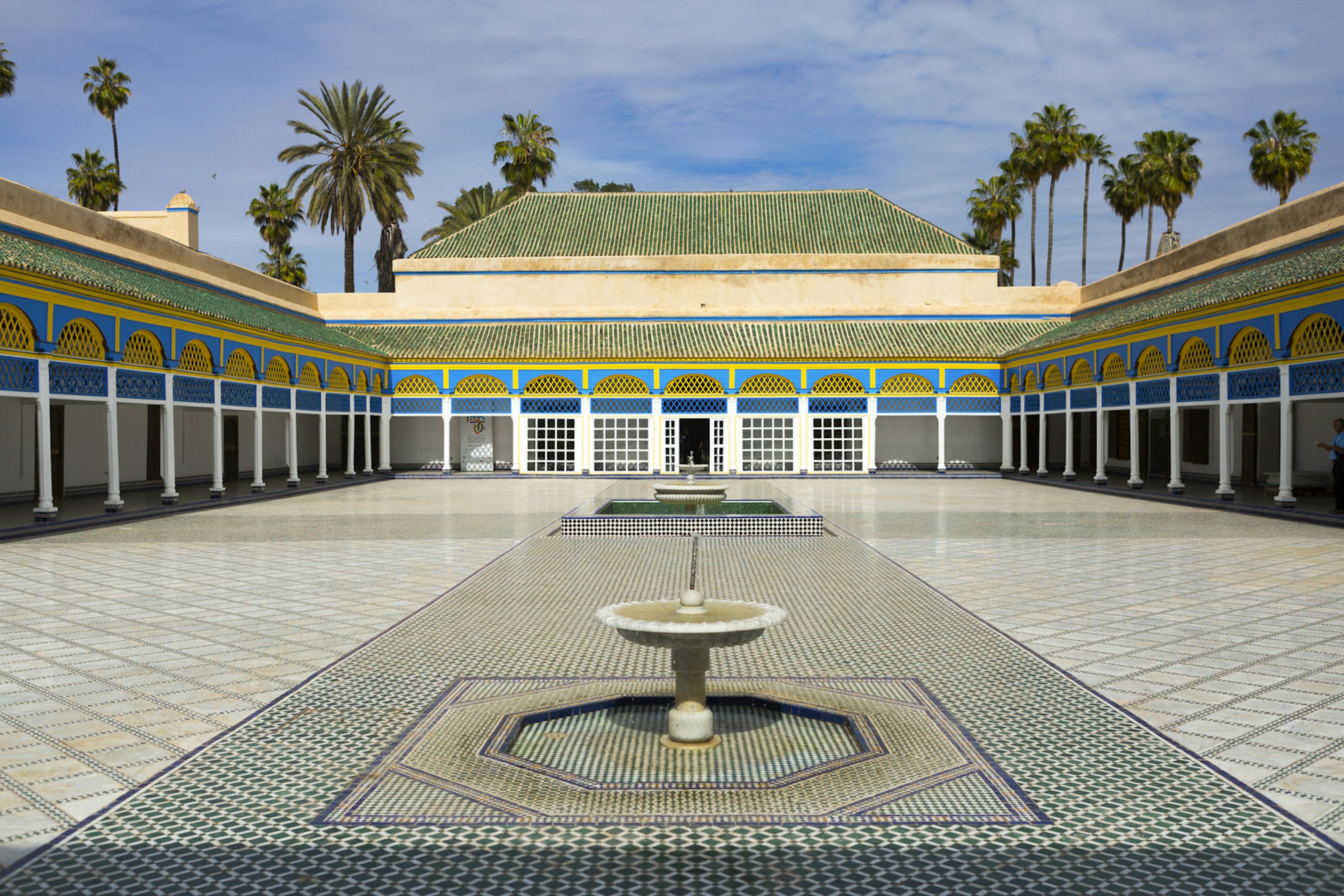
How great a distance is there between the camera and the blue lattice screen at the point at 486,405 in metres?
27.5

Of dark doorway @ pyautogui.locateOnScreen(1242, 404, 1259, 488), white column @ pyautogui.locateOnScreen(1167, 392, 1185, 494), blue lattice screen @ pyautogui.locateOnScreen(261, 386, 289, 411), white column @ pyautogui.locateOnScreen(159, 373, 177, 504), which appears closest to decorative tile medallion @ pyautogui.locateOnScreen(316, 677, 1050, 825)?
white column @ pyautogui.locateOnScreen(159, 373, 177, 504)

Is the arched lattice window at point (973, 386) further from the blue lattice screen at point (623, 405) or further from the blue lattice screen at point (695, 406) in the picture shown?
the blue lattice screen at point (623, 405)

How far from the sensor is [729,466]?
27656mm

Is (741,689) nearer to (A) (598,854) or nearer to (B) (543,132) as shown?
(A) (598,854)

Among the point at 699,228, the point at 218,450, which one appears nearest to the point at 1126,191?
the point at 699,228

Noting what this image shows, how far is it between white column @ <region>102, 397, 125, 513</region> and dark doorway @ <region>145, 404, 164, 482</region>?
267 inches

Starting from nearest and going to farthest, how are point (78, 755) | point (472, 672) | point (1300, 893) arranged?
point (1300, 893) → point (78, 755) → point (472, 672)

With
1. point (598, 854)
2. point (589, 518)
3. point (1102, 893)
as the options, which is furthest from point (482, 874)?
point (589, 518)

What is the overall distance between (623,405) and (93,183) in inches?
1166

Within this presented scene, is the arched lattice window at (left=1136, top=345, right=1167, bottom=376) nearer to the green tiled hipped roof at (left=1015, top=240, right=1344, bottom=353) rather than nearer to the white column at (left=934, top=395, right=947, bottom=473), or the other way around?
the green tiled hipped roof at (left=1015, top=240, right=1344, bottom=353)

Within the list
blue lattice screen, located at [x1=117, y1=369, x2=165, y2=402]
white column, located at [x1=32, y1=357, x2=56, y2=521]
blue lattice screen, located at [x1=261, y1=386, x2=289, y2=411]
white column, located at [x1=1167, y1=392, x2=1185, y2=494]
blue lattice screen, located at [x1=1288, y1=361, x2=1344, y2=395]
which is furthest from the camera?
blue lattice screen, located at [x1=261, y1=386, x2=289, y2=411]

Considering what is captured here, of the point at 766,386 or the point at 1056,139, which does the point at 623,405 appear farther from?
the point at 1056,139

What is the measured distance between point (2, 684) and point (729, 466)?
23.1 metres

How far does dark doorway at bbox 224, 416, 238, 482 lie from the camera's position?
2420 centimetres
